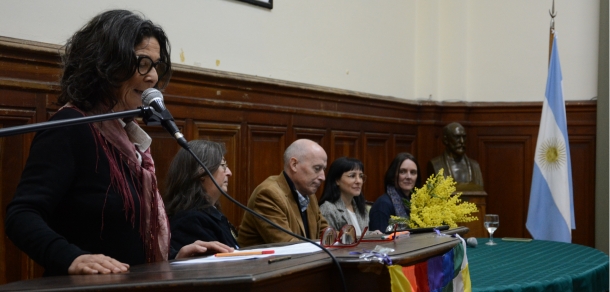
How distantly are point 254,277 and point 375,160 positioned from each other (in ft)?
18.4

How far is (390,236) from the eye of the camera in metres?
2.55

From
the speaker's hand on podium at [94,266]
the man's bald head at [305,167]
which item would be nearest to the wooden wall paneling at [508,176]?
the man's bald head at [305,167]

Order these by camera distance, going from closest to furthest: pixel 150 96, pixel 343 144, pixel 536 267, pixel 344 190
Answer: pixel 150 96
pixel 536 267
pixel 344 190
pixel 343 144

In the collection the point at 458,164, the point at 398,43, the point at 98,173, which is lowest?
the point at 458,164

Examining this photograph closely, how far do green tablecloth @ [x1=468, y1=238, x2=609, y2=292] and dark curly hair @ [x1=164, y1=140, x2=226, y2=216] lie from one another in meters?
1.27

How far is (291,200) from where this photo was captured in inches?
166

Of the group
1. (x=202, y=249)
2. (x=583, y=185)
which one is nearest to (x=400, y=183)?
(x=583, y=185)

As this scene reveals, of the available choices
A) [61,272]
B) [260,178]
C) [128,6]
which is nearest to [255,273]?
[61,272]

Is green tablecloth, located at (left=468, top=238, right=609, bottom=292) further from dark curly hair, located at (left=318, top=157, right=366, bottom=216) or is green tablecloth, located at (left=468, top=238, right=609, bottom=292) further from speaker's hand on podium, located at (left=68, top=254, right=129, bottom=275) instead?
speaker's hand on podium, located at (left=68, top=254, right=129, bottom=275)

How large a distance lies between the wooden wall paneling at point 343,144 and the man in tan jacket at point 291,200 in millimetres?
1931

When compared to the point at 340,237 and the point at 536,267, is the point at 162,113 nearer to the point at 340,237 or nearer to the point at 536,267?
the point at 340,237

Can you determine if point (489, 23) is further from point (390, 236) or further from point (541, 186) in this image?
point (390, 236)

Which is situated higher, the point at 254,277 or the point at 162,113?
the point at 162,113

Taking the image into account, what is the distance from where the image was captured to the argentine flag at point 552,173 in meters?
6.88
